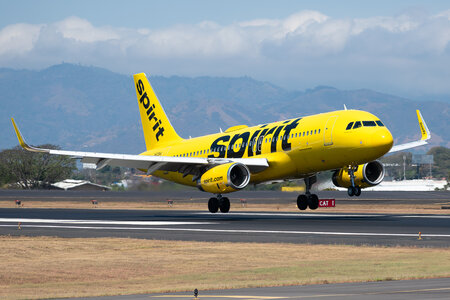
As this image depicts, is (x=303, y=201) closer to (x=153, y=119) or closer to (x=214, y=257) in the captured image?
(x=153, y=119)

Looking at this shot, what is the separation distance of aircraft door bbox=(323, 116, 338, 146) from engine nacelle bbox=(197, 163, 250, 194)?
5430 mm

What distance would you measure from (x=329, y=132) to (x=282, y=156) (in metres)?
4.22

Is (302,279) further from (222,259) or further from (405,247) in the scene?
(405,247)

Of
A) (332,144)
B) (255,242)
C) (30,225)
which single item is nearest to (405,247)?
(255,242)

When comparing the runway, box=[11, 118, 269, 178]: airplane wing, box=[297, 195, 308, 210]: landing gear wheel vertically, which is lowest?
the runway

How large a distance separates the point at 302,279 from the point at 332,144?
28589 millimetres

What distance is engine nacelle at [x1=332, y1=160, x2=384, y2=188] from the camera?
5575 cm

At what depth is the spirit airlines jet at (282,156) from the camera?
167 ft

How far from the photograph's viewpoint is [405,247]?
3241 centimetres

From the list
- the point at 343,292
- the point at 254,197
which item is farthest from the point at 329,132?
the point at 254,197

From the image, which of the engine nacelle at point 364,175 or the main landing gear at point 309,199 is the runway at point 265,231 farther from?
the main landing gear at point 309,199

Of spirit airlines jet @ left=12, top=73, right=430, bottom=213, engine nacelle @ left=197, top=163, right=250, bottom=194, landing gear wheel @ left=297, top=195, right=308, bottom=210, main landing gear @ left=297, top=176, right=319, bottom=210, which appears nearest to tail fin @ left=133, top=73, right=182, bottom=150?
spirit airlines jet @ left=12, top=73, right=430, bottom=213

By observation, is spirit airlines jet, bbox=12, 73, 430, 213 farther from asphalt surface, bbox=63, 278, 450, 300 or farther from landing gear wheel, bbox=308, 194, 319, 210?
asphalt surface, bbox=63, 278, 450, 300

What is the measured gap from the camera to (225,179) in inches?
2048
